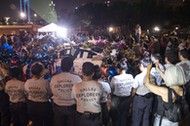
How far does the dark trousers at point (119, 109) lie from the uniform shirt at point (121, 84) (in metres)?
0.15

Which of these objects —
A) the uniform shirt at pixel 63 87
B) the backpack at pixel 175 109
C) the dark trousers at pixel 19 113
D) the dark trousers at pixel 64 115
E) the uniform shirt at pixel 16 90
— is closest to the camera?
the backpack at pixel 175 109

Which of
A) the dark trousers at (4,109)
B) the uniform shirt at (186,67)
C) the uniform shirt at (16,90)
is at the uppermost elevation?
the uniform shirt at (186,67)

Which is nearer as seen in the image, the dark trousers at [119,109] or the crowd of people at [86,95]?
the crowd of people at [86,95]

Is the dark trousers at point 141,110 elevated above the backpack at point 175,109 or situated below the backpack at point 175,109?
below

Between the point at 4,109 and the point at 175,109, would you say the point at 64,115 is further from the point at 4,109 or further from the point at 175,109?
the point at 175,109

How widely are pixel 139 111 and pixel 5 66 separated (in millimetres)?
3954

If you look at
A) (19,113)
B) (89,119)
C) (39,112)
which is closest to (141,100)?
(89,119)

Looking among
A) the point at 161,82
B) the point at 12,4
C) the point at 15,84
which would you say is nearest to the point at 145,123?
the point at 161,82

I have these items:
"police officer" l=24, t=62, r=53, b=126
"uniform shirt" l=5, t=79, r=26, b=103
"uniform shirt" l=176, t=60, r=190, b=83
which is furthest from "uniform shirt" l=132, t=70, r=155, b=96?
"uniform shirt" l=5, t=79, r=26, b=103

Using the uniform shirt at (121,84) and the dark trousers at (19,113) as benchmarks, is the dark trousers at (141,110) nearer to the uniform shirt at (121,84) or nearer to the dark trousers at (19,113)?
the uniform shirt at (121,84)

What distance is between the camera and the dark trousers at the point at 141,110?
6070mm

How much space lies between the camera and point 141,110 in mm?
6121

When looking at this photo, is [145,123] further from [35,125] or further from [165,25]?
[165,25]

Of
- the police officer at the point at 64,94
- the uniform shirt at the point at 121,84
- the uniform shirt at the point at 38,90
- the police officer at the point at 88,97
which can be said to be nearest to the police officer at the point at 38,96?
the uniform shirt at the point at 38,90
